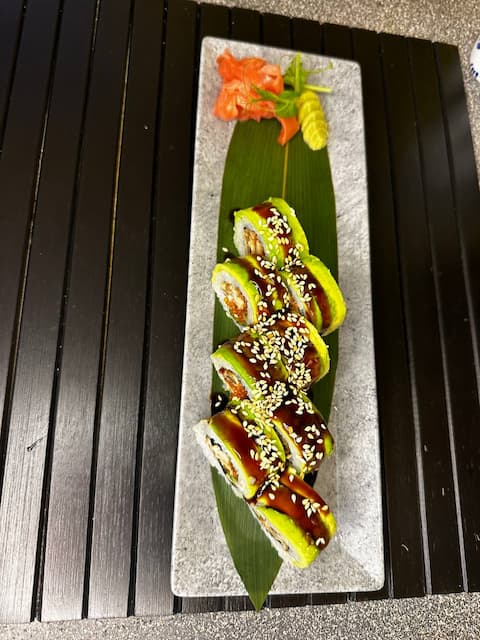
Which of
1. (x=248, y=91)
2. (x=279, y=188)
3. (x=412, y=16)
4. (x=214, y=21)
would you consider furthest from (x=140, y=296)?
(x=412, y=16)

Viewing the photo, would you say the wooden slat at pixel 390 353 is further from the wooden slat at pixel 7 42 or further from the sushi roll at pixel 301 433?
the wooden slat at pixel 7 42

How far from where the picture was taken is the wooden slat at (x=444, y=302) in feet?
5.18

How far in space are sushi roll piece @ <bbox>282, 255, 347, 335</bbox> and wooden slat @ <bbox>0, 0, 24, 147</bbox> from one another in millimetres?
1094

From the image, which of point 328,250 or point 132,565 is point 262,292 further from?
point 132,565

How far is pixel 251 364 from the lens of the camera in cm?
137

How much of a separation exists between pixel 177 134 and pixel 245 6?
0.69 meters

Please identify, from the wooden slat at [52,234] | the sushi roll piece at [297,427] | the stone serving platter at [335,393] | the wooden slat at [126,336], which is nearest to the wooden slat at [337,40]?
the stone serving platter at [335,393]

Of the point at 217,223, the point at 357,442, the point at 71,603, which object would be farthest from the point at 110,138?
the point at 71,603

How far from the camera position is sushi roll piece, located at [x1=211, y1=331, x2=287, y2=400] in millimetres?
1369

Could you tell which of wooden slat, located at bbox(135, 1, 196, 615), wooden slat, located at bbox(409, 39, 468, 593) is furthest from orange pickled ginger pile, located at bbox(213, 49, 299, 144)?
wooden slat, located at bbox(409, 39, 468, 593)

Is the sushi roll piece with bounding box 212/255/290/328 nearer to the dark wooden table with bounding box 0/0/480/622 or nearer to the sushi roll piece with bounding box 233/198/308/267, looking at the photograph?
the sushi roll piece with bounding box 233/198/308/267

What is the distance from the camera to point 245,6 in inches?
80.6

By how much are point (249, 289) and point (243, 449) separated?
1.43 ft

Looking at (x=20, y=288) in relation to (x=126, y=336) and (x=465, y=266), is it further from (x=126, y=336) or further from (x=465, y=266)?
(x=465, y=266)
